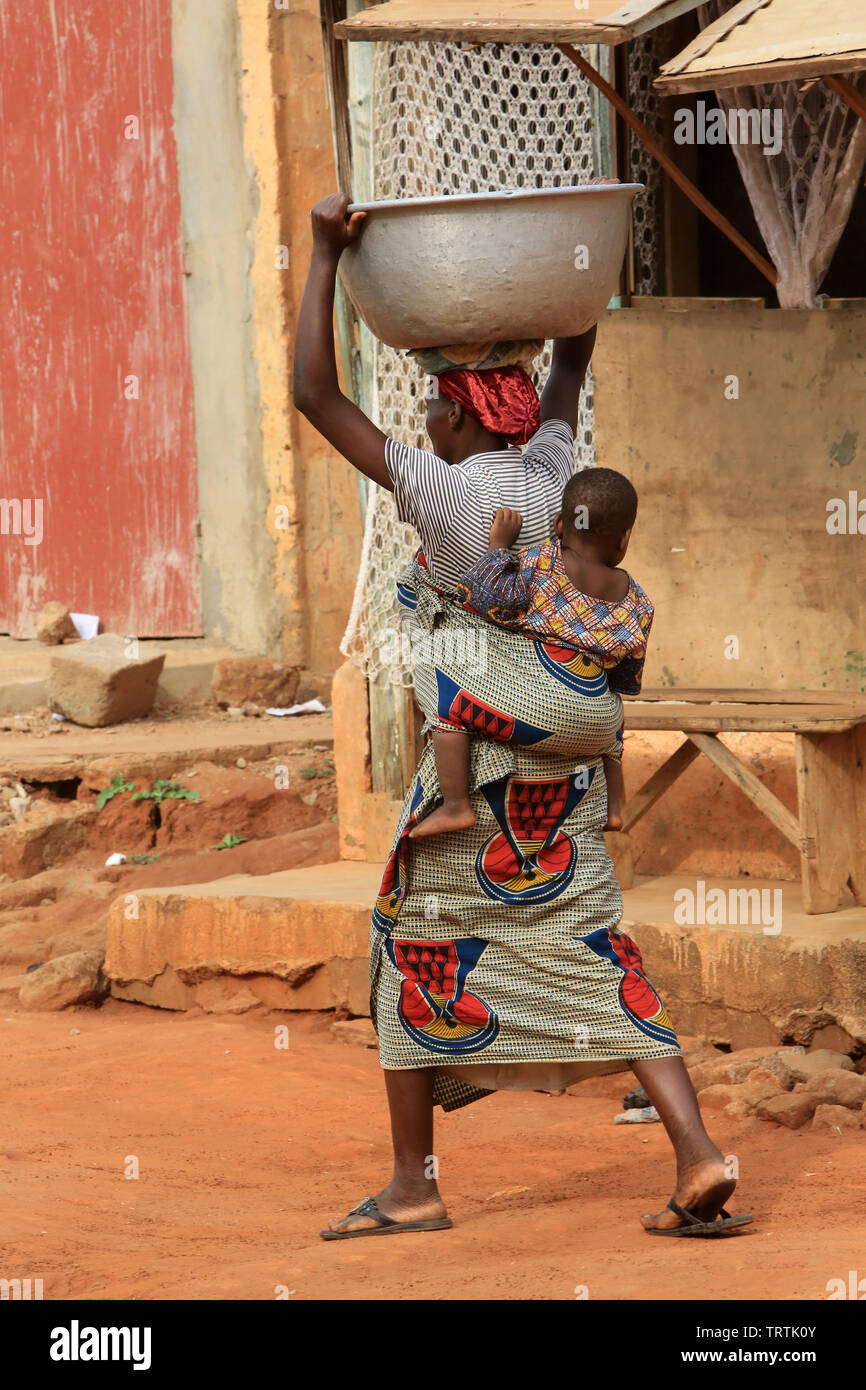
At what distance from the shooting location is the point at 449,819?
3426 millimetres

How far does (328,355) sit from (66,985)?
11.0 ft

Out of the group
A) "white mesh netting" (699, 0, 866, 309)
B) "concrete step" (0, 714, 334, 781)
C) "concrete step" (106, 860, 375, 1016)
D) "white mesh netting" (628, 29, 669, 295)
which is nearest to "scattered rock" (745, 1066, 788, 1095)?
"concrete step" (106, 860, 375, 1016)

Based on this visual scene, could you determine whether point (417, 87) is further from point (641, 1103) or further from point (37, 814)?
point (37, 814)

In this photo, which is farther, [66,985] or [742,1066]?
[66,985]

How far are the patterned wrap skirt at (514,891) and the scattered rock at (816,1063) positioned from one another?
1.34 metres

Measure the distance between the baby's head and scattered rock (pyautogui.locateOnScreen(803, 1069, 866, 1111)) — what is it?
5.88 feet

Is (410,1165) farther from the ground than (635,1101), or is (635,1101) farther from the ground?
(410,1165)

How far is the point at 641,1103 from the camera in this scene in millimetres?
4809

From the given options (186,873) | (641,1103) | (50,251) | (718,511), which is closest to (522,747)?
(641,1103)

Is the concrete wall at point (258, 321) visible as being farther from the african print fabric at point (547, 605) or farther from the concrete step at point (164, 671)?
the african print fabric at point (547, 605)

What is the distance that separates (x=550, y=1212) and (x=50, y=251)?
26.6 ft

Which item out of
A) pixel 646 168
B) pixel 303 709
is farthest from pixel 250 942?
pixel 303 709

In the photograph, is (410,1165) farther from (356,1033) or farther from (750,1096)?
(356,1033)

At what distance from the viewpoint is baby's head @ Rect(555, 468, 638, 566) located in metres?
3.32
